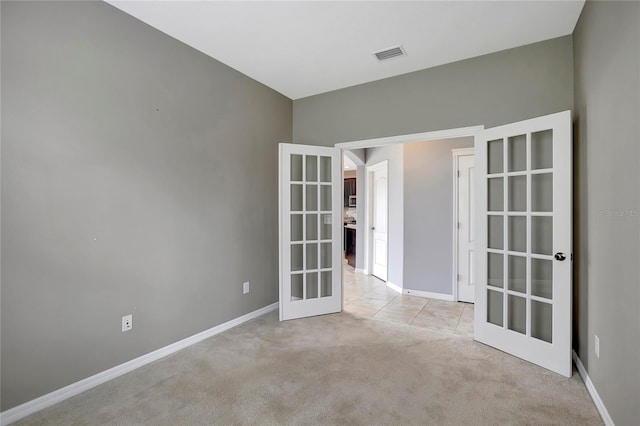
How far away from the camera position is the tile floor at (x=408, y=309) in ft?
11.4

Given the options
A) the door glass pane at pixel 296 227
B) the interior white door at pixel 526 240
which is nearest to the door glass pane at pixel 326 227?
the door glass pane at pixel 296 227

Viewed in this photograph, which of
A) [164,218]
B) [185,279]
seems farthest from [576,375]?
[164,218]

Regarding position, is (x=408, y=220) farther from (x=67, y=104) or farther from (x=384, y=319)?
(x=67, y=104)

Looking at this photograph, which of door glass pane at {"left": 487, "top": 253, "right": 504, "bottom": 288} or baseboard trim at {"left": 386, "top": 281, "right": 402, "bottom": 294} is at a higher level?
door glass pane at {"left": 487, "top": 253, "right": 504, "bottom": 288}

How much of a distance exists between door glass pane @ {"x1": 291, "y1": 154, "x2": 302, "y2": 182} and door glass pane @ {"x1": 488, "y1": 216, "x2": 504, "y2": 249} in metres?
2.03

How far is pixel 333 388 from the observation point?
2.21m

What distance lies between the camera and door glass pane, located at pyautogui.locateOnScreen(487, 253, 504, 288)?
9.34 ft

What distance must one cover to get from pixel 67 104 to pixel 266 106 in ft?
6.83

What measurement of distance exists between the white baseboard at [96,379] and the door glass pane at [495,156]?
3008mm

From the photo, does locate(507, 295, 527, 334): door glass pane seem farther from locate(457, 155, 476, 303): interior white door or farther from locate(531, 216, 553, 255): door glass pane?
locate(457, 155, 476, 303): interior white door

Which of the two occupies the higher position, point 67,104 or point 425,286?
point 67,104

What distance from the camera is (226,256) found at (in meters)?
3.30

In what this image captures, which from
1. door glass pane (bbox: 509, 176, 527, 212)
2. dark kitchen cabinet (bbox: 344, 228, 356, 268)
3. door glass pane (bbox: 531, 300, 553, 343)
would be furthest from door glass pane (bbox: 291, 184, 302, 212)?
dark kitchen cabinet (bbox: 344, 228, 356, 268)

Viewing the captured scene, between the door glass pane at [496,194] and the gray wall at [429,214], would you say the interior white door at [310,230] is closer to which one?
the gray wall at [429,214]
